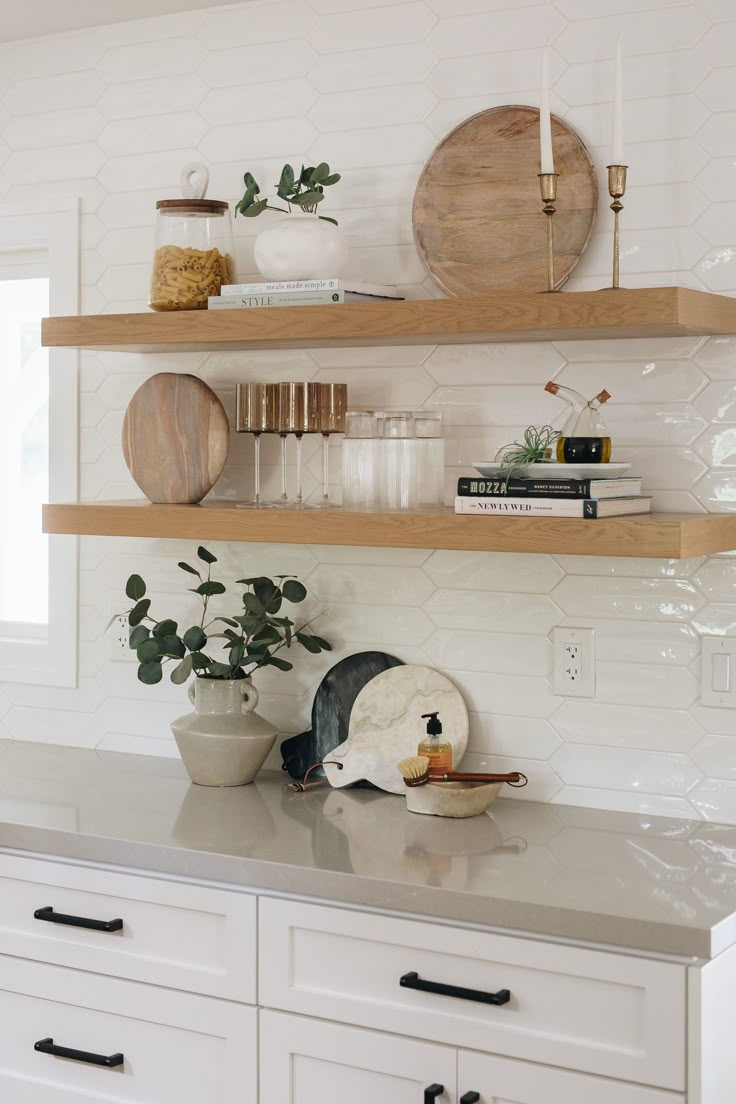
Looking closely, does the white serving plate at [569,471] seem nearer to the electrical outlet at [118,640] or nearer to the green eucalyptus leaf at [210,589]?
the green eucalyptus leaf at [210,589]

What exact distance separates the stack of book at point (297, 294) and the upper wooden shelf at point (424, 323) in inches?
1.0

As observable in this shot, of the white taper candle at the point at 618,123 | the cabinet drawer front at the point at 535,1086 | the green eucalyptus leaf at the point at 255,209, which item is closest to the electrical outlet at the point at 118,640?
the green eucalyptus leaf at the point at 255,209

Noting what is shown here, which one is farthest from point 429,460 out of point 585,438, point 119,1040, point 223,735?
point 119,1040

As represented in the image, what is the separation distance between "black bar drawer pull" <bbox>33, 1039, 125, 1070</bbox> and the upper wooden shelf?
126 cm

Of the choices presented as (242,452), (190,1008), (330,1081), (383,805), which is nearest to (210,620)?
(242,452)

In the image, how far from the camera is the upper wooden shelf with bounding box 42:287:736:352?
1904 mm

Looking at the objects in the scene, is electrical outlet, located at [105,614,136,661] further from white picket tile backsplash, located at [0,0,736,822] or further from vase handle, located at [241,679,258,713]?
vase handle, located at [241,679,258,713]

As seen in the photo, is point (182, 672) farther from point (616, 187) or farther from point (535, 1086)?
point (616, 187)

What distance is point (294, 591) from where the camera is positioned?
7.95ft

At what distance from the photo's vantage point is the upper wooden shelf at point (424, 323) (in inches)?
75.0

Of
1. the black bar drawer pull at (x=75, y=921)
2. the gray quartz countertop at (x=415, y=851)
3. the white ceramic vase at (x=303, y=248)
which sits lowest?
the black bar drawer pull at (x=75, y=921)

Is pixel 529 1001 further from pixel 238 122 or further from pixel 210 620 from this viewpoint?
pixel 238 122

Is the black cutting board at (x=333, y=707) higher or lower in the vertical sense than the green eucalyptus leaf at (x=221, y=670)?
lower

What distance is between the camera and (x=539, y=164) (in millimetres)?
2219
